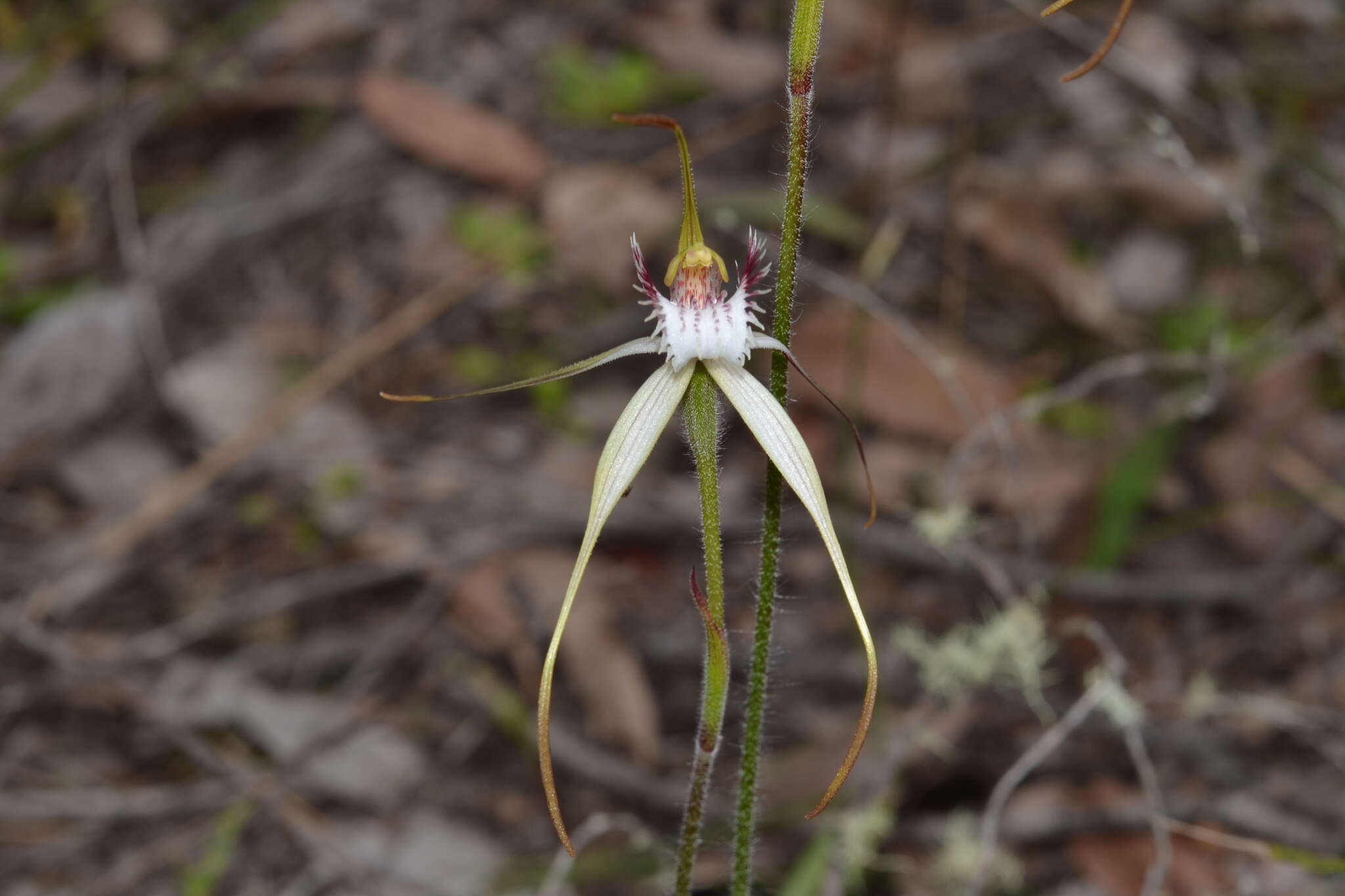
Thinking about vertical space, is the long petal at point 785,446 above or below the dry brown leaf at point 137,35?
below

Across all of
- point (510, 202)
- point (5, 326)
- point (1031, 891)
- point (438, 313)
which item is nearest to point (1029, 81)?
point (510, 202)

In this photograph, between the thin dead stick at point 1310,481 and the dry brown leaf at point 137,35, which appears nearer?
the thin dead stick at point 1310,481

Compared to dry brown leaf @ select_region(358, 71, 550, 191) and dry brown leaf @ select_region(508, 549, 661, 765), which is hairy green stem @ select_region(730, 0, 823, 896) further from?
dry brown leaf @ select_region(358, 71, 550, 191)

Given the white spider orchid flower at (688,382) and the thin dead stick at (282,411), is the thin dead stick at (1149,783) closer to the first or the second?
the white spider orchid flower at (688,382)

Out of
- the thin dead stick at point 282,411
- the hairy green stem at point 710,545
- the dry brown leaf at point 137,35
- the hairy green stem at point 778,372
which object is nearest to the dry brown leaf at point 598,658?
the thin dead stick at point 282,411

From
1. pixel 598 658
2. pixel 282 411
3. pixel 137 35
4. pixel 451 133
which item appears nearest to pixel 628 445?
pixel 598 658

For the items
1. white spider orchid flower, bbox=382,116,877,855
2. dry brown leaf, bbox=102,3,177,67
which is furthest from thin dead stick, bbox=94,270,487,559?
white spider orchid flower, bbox=382,116,877,855
